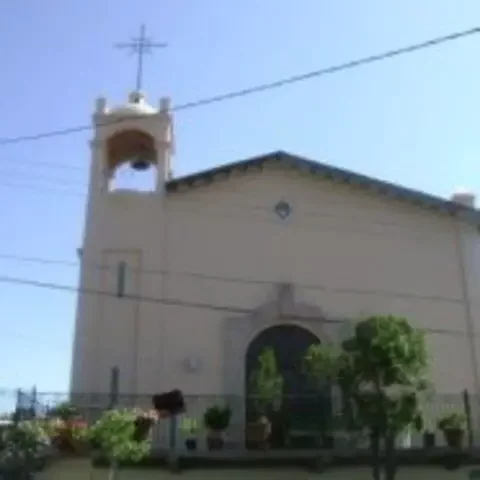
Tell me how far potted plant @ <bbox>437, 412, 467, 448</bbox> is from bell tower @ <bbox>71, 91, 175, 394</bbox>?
6.54 metres

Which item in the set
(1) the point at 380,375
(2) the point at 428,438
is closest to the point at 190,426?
(1) the point at 380,375

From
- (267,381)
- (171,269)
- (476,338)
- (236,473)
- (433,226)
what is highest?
(433,226)

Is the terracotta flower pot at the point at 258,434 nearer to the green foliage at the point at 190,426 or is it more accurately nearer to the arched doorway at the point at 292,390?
the arched doorway at the point at 292,390

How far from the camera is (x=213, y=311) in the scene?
2023 centimetres

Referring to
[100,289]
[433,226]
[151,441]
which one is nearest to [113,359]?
[100,289]

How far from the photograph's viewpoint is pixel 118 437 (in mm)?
15367

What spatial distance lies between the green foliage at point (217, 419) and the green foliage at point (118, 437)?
188cm

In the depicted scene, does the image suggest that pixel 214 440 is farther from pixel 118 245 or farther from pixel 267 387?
pixel 118 245

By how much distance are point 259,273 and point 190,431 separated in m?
4.55

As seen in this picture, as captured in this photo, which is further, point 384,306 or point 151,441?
point 384,306

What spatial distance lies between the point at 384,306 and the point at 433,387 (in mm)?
2301

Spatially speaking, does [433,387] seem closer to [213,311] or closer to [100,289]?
[213,311]

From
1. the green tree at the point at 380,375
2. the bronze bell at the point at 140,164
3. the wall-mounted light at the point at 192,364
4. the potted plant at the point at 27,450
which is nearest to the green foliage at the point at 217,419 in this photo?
the green tree at the point at 380,375

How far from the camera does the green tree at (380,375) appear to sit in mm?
15773
